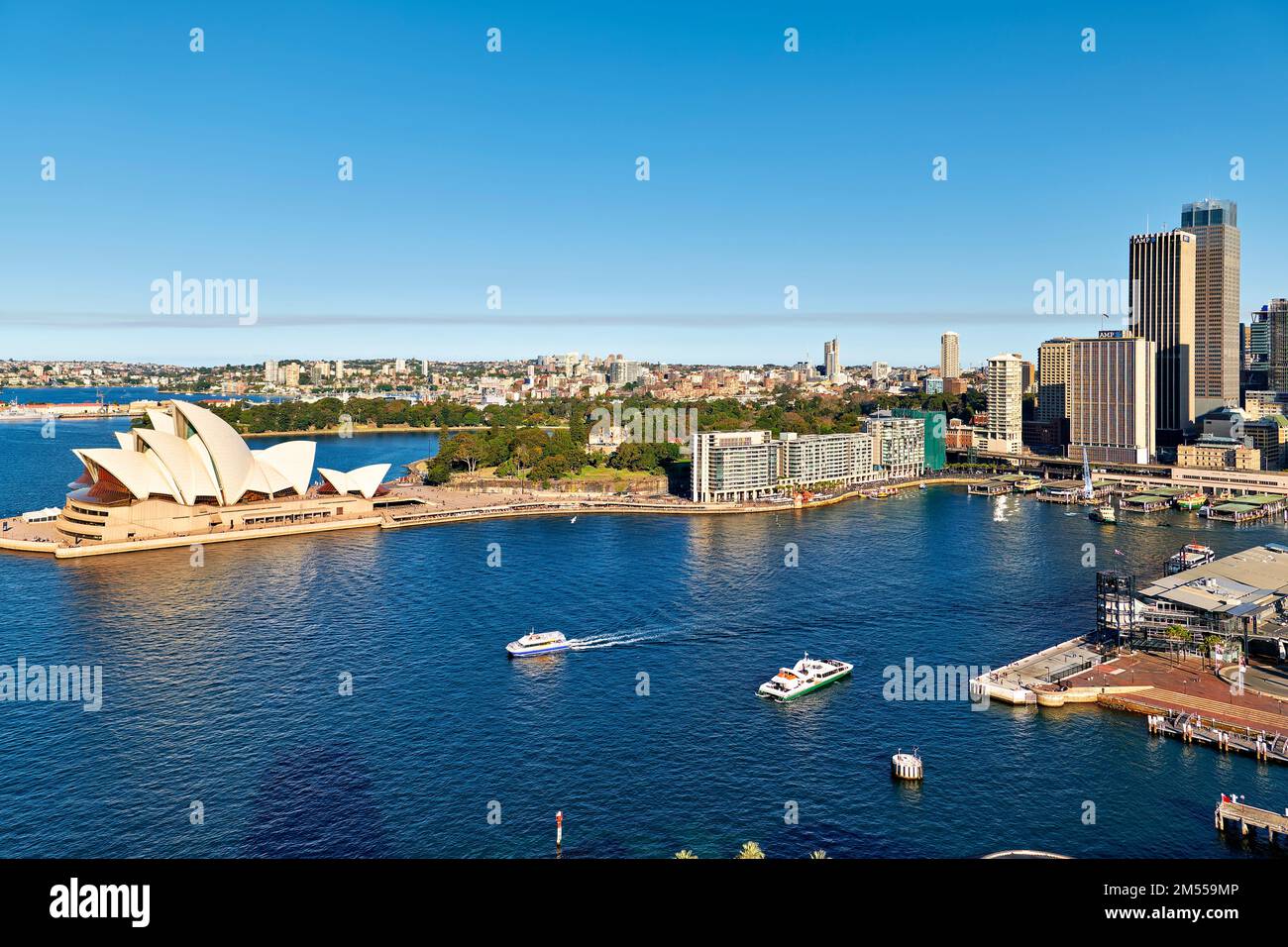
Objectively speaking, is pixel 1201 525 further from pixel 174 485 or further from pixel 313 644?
pixel 174 485

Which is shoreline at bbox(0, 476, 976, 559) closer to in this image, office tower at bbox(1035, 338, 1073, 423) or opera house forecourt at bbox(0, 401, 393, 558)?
opera house forecourt at bbox(0, 401, 393, 558)

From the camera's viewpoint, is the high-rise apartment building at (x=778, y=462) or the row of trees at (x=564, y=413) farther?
the row of trees at (x=564, y=413)

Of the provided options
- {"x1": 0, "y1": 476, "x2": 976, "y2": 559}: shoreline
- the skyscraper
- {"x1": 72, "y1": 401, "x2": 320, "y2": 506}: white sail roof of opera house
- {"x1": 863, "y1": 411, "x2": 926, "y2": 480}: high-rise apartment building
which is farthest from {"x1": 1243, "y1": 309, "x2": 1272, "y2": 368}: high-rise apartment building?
{"x1": 72, "y1": 401, "x2": 320, "y2": 506}: white sail roof of opera house

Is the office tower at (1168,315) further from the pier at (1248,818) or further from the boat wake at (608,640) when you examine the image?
the pier at (1248,818)

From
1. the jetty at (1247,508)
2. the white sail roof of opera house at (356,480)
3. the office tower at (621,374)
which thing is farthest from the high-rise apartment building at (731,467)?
the office tower at (621,374)

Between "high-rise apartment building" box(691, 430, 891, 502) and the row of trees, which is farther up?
the row of trees

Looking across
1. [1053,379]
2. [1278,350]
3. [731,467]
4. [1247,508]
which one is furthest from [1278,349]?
[731,467]

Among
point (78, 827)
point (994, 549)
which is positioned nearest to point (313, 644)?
point (78, 827)
